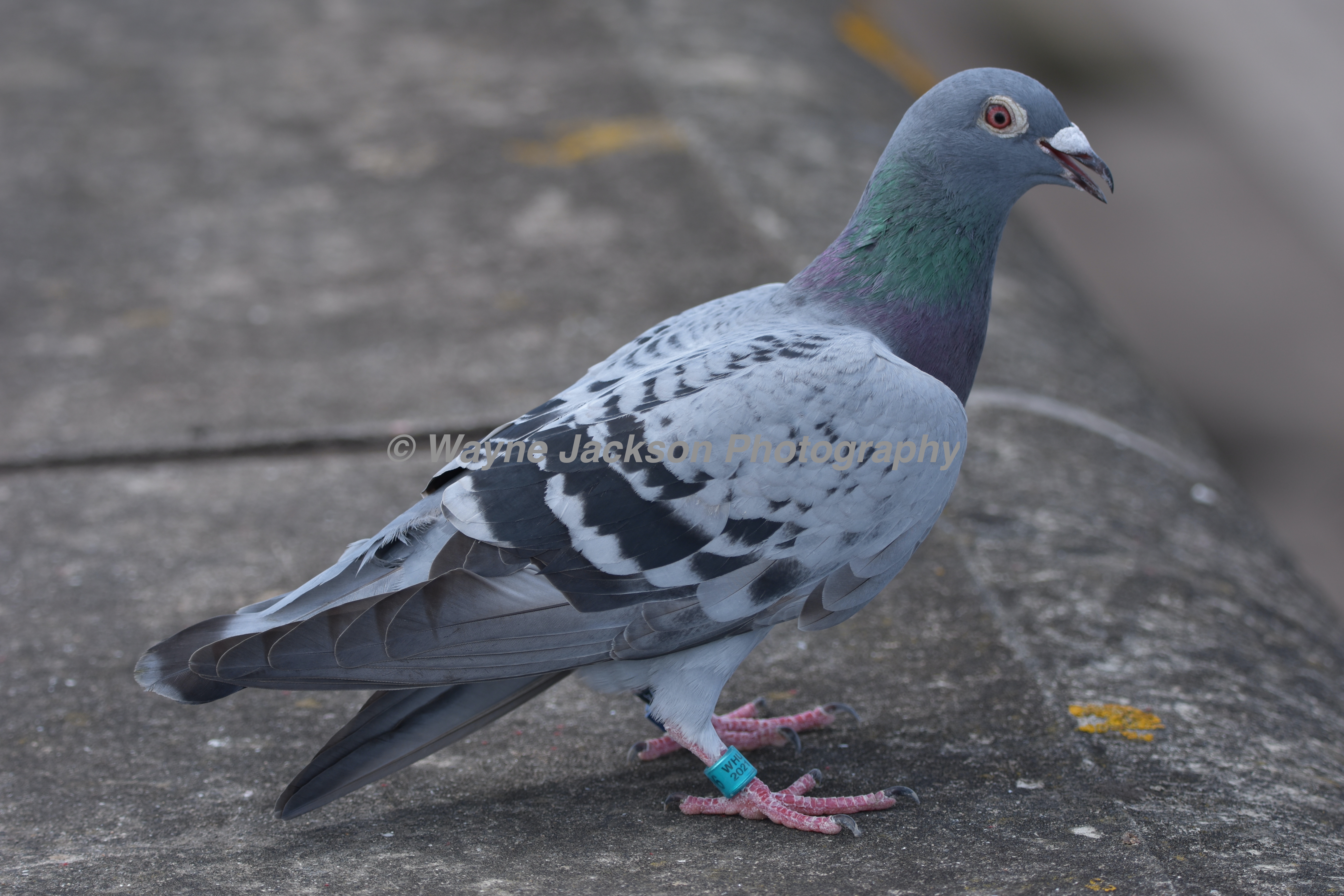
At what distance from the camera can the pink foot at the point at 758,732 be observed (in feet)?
9.32

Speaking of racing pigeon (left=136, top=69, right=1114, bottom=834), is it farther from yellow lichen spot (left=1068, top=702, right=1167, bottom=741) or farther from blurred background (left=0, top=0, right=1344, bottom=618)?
blurred background (left=0, top=0, right=1344, bottom=618)

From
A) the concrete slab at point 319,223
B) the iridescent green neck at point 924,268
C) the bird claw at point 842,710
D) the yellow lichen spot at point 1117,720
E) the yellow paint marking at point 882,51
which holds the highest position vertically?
the iridescent green neck at point 924,268

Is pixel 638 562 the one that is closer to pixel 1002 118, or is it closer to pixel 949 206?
pixel 949 206

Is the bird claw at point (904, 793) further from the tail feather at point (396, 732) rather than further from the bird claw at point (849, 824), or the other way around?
the tail feather at point (396, 732)

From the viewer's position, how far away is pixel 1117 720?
9.31ft

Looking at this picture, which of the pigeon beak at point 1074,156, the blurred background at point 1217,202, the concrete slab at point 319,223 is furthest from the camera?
the blurred background at point 1217,202

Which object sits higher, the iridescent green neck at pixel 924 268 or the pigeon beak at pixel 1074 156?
the pigeon beak at pixel 1074 156

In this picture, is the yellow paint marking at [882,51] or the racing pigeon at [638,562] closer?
the racing pigeon at [638,562]

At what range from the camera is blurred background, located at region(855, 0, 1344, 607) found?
7.71 meters

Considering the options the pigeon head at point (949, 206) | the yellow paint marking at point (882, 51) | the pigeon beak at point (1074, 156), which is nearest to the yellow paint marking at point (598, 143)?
the yellow paint marking at point (882, 51)

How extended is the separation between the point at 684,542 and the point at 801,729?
0.70 m

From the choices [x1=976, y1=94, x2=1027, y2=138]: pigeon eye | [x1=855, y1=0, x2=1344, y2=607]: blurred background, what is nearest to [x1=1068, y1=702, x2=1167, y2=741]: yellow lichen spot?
[x1=976, y1=94, x2=1027, y2=138]: pigeon eye

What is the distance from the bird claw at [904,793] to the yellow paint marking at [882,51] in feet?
18.3

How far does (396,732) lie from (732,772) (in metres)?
0.70
